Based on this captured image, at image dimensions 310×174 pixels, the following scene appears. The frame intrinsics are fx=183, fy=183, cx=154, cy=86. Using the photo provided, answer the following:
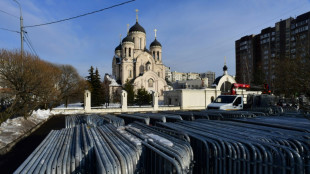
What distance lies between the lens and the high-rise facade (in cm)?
4811

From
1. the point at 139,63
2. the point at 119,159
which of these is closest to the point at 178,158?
the point at 119,159

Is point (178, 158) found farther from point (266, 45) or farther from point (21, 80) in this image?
point (266, 45)

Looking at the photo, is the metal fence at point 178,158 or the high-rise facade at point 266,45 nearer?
the metal fence at point 178,158

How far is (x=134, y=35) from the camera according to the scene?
52.0 meters

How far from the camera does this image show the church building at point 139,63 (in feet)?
157

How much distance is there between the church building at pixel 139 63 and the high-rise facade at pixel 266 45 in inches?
876

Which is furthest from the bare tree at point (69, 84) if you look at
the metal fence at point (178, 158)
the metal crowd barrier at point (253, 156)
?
the metal crowd barrier at point (253, 156)

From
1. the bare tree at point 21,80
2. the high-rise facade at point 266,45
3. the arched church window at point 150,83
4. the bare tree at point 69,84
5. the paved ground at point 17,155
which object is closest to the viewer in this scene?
the paved ground at point 17,155

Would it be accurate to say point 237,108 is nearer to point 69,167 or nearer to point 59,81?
point 69,167

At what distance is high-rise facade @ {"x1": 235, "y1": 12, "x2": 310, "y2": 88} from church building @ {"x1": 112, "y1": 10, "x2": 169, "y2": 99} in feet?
73.0

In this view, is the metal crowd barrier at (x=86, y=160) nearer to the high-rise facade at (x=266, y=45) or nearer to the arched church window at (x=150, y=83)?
the arched church window at (x=150, y=83)

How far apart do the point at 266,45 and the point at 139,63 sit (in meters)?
42.3

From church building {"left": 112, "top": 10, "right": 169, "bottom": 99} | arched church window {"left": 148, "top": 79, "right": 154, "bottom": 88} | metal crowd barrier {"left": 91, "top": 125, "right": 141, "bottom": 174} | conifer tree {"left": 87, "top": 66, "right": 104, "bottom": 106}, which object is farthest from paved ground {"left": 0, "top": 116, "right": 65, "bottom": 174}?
arched church window {"left": 148, "top": 79, "right": 154, "bottom": 88}

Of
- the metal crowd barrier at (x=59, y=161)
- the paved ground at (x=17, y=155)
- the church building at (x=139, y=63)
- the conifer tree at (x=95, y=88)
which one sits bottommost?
the paved ground at (x=17, y=155)
